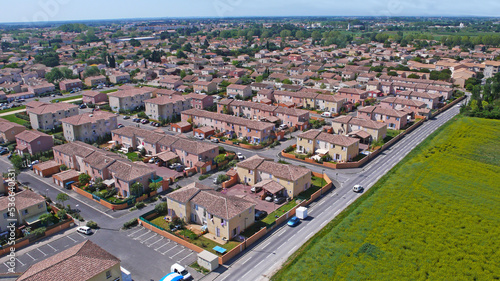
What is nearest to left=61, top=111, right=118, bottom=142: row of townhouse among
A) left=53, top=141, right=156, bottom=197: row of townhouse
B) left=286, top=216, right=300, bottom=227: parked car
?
left=53, top=141, right=156, bottom=197: row of townhouse

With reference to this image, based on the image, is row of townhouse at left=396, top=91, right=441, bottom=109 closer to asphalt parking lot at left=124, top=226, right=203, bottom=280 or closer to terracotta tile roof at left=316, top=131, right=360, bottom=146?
terracotta tile roof at left=316, top=131, right=360, bottom=146

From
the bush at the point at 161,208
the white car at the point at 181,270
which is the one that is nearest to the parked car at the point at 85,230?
the bush at the point at 161,208

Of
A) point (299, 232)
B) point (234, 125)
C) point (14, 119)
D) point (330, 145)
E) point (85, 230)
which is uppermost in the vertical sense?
point (234, 125)

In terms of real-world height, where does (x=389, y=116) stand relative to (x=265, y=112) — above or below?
below

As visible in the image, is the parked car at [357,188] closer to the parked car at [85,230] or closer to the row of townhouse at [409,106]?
the parked car at [85,230]

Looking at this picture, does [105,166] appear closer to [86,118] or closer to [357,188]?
[86,118]

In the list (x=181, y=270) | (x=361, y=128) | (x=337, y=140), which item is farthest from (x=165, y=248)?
(x=361, y=128)

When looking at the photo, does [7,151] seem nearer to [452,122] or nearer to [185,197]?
[185,197]
